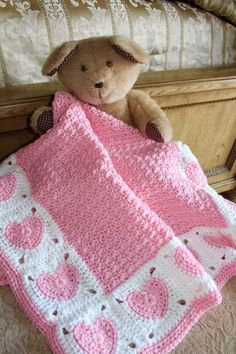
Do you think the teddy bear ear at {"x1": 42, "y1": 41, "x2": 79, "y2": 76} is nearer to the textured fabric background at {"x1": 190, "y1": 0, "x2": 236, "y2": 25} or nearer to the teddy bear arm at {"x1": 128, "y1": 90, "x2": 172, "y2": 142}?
the teddy bear arm at {"x1": 128, "y1": 90, "x2": 172, "y2": 142}

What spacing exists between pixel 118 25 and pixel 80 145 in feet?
1.36

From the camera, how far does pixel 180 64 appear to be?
3.11ft

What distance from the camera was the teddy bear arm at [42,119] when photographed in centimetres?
64

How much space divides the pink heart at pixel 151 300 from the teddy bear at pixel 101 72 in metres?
0.29

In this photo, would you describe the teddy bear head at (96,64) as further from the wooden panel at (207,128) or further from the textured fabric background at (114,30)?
the wooden panel at (207,128)

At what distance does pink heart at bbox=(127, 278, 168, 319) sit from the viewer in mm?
526

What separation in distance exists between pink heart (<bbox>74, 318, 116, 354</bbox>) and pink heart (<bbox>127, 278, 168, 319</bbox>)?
5cm

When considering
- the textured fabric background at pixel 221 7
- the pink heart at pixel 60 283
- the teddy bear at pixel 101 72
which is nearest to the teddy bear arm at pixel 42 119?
the teddy bear at pixel 101 72

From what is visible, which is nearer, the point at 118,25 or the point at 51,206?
the point at 51,206

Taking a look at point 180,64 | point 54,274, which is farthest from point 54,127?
point 180,64

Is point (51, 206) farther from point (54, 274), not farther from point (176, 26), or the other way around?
point (176, 26)

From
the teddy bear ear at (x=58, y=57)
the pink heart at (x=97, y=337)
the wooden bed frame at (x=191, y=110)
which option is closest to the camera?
the pink heart at (x=97, y=337)

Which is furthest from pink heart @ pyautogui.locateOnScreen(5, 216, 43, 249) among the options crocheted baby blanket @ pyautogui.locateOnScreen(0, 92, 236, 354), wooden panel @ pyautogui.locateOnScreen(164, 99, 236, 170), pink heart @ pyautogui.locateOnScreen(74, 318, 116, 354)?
wooden panel @ pyautogui.locateOnScreen(164, 99, 236, 170)

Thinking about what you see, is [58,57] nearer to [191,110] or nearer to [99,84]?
[99,84]
